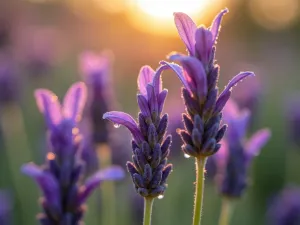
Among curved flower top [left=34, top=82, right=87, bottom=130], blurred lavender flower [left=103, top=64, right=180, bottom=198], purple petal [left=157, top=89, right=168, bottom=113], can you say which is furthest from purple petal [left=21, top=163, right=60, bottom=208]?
purple petal [left=157, top=89, right=168, bottom=113]

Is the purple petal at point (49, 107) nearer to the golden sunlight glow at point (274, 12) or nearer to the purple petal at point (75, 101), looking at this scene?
the purple petal at point (75, 101)

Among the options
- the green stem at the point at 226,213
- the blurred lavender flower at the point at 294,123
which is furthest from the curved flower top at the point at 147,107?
the blurred lavender flower at the point at 294,123

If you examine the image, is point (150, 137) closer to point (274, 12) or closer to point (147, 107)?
point (147, 107)

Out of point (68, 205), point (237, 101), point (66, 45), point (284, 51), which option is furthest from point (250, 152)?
point (284, 51)

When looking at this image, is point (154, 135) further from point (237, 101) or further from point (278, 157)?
point (278, 157)

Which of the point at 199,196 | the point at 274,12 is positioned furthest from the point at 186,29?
the point at 274,12

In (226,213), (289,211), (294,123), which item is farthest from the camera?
(294,123)

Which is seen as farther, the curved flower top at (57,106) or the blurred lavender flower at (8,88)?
the blurred lavender flower at (8,88)

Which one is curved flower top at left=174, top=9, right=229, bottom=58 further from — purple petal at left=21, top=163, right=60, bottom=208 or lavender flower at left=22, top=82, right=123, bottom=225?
purple petal at left=21, top=163, right=60, bottom=208
